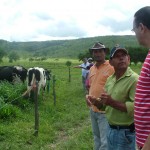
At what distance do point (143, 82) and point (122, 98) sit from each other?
1269 mm

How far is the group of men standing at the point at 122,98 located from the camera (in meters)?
3.07

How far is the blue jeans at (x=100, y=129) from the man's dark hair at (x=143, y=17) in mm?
2700

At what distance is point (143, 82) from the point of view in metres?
3.06

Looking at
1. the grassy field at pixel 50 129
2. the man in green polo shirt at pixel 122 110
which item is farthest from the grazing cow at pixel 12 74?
the man in green polo shirt at pixel 122 110

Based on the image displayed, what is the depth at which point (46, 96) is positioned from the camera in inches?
605

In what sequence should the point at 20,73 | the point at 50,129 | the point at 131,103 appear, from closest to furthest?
the point at 131,103
the point at 50,129
the point at 20,73

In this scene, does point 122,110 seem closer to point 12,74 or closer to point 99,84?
point 99,84

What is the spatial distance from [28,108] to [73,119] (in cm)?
164

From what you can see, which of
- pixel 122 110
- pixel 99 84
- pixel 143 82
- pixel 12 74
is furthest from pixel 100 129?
pixel 12 74

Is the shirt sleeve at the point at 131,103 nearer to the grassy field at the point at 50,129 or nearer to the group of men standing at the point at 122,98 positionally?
the group of men standing at the point at 122,98

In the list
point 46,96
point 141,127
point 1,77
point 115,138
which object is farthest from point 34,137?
point 1,77

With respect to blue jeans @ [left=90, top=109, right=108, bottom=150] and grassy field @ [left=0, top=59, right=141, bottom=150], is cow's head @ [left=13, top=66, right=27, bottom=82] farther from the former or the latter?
blue jeans @ [left=90, top=109, right=108, bottom=150]

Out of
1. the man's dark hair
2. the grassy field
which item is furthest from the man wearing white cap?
the man's dark hair

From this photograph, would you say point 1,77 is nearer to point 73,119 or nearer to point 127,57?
point 73,119
